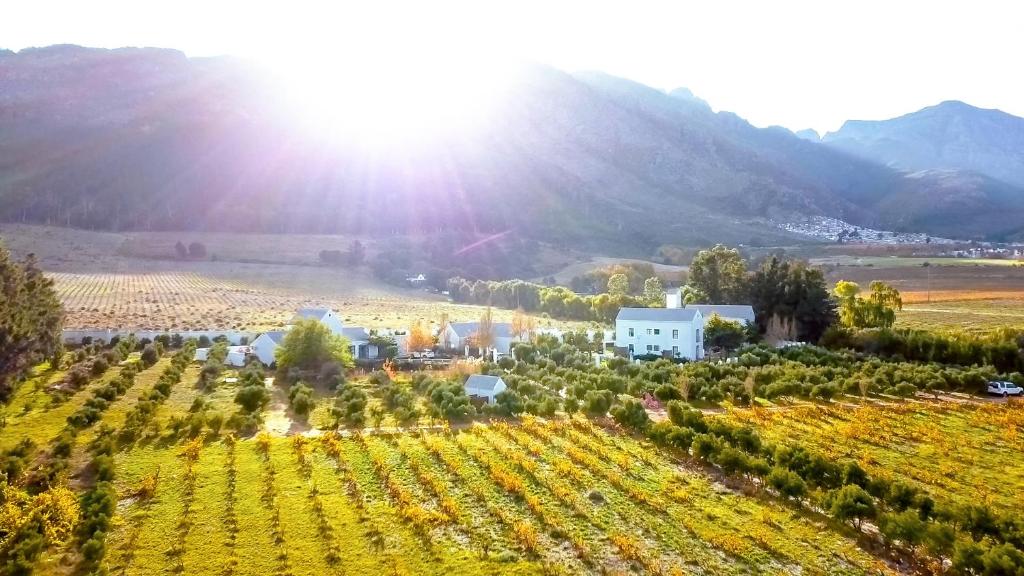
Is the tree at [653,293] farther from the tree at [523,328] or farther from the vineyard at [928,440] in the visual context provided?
the vineyard at [928,440]

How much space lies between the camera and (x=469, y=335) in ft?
148

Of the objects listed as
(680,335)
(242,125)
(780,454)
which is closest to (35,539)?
(780,454)

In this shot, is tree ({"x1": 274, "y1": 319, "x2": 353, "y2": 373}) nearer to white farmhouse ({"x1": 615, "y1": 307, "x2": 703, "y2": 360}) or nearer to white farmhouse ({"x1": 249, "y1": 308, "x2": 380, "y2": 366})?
white farmhouse ({"x1": 249, "y1": 308, "x2": 380, "y2": 366})

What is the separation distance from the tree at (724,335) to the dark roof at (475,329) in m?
13.8

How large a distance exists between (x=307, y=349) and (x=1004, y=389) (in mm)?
35510

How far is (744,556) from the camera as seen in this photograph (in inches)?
538

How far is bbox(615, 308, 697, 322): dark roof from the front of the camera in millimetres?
40844

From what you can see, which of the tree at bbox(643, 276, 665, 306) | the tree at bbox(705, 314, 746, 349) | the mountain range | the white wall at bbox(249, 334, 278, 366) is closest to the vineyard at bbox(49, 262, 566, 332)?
the tree at bbox(643, 276, 665, 306)

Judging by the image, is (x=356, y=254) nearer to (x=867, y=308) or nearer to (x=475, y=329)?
(x=475, y=329)

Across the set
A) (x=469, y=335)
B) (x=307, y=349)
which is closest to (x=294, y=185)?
(x=469, y=335)

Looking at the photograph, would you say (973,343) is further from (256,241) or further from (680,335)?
(256,241)

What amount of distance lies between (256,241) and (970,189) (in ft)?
646

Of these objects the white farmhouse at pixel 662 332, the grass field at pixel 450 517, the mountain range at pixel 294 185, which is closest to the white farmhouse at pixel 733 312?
the white farmhouse at pixel 662 332

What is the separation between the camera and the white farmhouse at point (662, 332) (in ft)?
134
